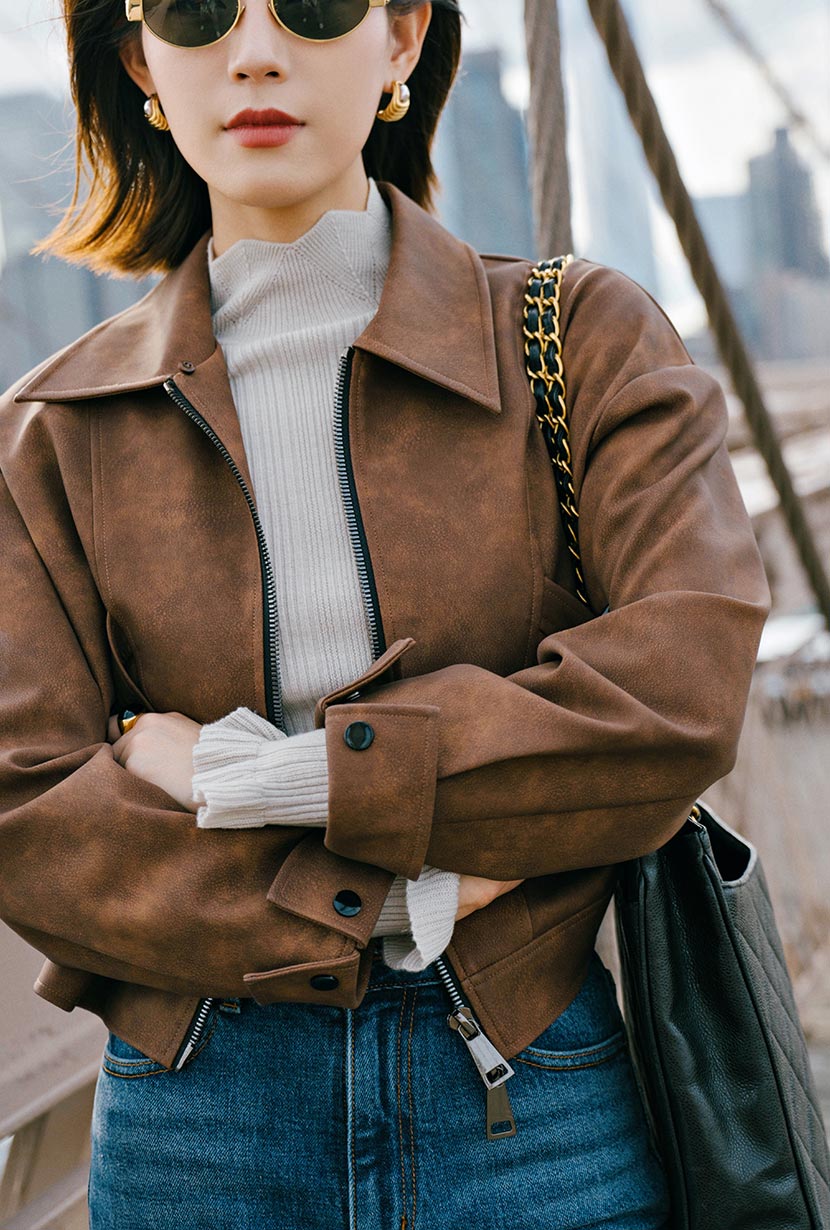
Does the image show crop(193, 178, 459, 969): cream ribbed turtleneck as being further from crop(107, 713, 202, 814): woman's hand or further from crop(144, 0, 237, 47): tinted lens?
crop(144, 0, 237, 47): tinted lens

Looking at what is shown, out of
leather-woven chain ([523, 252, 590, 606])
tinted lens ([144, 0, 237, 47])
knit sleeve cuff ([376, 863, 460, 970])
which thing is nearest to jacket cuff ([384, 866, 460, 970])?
knit sleeve cuff ([376, 863, 460, 970])

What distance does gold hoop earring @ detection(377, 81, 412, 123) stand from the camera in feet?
4.85

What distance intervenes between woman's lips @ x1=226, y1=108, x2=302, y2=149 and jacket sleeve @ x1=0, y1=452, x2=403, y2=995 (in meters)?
0.58

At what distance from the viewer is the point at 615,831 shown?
117cm

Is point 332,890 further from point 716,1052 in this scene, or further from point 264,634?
point 716,1052

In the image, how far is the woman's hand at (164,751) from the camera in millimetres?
1228

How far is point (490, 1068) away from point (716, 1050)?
0.72 feet

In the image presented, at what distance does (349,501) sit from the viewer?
1.30 meters

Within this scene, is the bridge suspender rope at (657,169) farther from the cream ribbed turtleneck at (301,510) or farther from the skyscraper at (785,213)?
the skyscraper at (785,213)

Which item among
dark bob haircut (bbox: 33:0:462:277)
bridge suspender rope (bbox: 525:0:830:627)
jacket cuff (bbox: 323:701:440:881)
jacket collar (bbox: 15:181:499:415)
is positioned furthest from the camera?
bridge suspender rope (bbox: 525:0:830:627)

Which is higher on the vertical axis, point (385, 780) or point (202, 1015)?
point (385, 780)

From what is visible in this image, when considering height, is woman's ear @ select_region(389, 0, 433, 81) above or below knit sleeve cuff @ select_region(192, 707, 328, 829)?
above

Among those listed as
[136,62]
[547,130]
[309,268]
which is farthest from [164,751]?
[547,130]

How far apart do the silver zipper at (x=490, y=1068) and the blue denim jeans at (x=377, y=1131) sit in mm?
13
